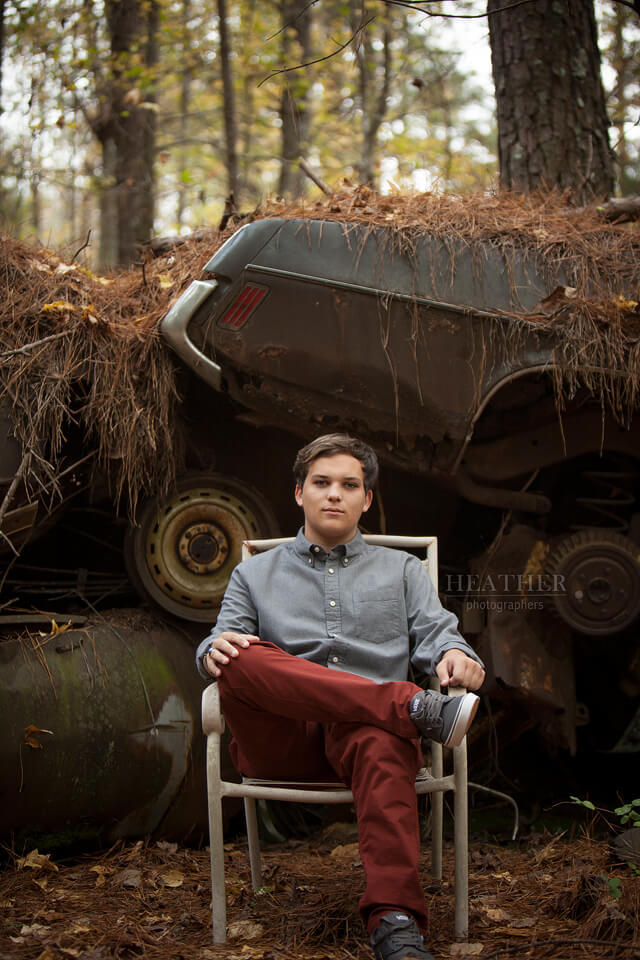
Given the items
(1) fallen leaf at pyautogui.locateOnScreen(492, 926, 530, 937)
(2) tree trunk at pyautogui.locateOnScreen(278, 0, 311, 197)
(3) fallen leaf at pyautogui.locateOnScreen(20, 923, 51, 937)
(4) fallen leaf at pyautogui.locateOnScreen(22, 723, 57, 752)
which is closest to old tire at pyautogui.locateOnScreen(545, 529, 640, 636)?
(1) fallen leaf at pyautogui.locateOnScreen(492, 926, 530, 937)

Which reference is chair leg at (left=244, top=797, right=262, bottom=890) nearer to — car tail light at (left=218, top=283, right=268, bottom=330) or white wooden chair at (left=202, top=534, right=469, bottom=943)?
white wooden chair at (left=202, top=534, right=469, bottom=943)

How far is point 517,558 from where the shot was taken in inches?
143

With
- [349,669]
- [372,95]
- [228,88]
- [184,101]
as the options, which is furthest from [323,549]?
[184,101]

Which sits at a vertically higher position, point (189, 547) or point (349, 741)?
point (189, 547)

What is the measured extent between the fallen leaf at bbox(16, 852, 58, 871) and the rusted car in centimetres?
108

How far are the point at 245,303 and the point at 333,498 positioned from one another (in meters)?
0.99

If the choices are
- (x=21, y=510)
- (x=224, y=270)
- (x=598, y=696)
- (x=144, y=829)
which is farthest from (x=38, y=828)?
(x=598, y=696)

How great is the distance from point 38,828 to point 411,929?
1.63 meters

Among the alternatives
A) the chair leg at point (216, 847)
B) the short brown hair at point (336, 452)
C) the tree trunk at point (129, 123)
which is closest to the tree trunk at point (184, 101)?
the tree trunk at point (129, 123)

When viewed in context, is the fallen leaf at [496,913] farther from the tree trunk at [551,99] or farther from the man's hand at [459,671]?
the tree trunk at [551,99]

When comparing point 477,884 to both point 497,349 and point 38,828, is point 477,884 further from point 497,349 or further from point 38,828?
point 497,349

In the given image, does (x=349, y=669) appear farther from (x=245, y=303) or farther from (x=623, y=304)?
(x=623, y=304)

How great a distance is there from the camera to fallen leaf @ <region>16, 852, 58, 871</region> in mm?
2856

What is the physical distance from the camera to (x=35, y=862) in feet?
9.45
